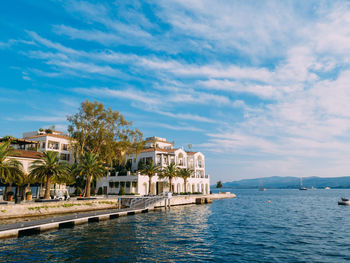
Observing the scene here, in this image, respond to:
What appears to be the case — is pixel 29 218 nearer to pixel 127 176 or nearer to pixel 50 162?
pixel 50 162

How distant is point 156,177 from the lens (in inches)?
Result: 2815

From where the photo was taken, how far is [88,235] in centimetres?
2742

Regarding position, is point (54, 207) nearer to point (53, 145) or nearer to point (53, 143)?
point (53, 145)

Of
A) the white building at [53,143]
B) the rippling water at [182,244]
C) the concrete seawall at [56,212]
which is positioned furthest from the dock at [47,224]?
the white building at [53,143]

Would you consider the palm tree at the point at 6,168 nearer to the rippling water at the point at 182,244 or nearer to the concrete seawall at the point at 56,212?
the concrete seawall at the point at 56,212

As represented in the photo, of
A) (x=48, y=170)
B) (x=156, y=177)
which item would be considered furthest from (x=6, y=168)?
(x=156, y=177)

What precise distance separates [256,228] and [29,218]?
3016 cm

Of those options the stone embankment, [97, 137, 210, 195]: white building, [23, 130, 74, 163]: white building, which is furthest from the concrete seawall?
[23, 130, 74, 163]: white building

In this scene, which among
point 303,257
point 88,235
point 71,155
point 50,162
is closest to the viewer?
point 303,257

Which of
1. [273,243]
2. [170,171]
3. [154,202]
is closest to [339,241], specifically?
[273,243]

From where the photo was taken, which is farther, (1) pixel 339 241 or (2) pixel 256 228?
(2) pixel 256 228

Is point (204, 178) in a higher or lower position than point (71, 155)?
lower

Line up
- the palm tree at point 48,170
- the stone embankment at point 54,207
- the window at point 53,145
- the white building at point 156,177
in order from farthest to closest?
the window at point 53,145 < the white building at point 156,177 < the palm tree at point 48,170 < the stone embankment at point 54,207

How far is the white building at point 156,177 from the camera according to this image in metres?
67.6
